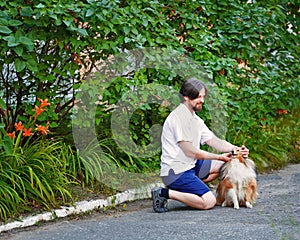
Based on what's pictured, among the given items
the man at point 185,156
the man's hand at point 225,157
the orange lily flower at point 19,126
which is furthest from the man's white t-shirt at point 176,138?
the orange lily flower at point 19,126

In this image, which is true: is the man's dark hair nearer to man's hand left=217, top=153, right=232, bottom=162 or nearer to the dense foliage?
man's hand left=217, top=153, right=232, bottom=162

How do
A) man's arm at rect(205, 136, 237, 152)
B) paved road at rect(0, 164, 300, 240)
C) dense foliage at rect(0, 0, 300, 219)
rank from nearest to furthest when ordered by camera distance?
paved road at rect(0, 164, 300, 240)
dense foliage at rect(0, 0, 300, 219)
man's arm at rect(205, 136, 237, 152)

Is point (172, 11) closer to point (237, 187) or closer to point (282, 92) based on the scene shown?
point (282, 92)

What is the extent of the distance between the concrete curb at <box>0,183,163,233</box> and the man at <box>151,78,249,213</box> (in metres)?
0.56

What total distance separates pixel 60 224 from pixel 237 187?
177cm

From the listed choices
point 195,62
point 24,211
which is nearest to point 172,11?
point 195,62

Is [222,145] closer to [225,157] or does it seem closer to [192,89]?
[225,157]

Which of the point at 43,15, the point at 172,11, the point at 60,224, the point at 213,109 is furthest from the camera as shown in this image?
the point at 172,11

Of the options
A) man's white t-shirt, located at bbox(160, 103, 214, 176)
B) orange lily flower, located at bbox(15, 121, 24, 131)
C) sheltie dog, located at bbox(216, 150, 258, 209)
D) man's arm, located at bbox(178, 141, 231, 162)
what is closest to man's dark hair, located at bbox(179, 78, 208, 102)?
man's white t-shirt, located at bbox(160, 103, 214, 176)

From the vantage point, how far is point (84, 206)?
6281 millimetres

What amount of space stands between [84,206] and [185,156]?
112cm

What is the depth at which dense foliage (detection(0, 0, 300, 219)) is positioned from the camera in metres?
6.15

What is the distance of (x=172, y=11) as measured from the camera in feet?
27.6

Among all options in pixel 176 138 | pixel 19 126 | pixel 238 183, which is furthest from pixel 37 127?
pixel 238 183
